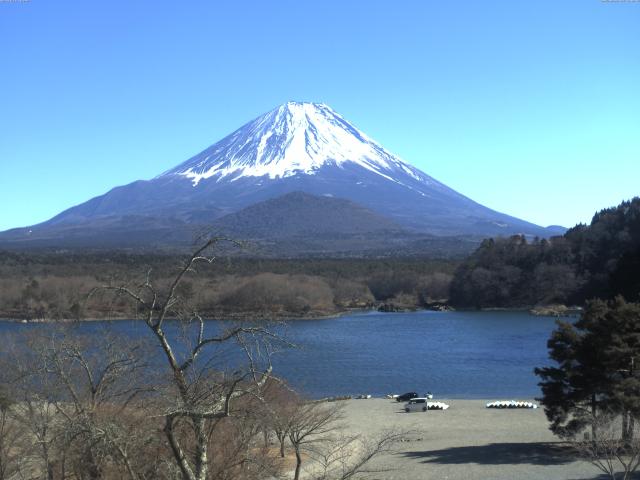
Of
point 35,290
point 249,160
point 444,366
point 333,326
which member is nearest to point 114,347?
point 444,366

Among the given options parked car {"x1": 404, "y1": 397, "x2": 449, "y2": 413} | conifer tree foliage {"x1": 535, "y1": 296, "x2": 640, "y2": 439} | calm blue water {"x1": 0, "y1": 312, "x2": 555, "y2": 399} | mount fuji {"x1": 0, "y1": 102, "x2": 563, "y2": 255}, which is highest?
mount fuji {"x1": 0, "y1": 102, "x2": 563, "y2": 255}

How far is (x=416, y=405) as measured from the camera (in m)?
19.7

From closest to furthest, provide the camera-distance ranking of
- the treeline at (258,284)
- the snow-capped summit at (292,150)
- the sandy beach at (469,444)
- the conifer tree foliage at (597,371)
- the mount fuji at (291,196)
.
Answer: the sandy beach at (469,444) < the conifer tree foliage at (597,371) < the treeline at (258,284) < the mount fuji at (291,196) < the snow-capped summit at (292,150)

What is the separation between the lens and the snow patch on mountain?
155 m

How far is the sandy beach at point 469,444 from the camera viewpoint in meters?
12.3

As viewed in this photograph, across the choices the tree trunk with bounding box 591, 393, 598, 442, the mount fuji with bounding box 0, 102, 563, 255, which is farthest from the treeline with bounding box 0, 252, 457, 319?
the mount fuji with bounding box 0, 102, 563, 255

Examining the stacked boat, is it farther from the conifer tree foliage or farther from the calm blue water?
the conifer tree foliage

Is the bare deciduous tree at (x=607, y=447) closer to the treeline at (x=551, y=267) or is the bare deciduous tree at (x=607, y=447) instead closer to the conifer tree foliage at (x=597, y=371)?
the conifer tree foliage at (x=597, y=371)

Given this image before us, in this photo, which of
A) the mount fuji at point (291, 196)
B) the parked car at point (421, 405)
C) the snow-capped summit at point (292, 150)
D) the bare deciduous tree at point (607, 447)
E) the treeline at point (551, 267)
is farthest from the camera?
the snow-capped summit at point (292, 150)

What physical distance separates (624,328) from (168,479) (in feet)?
31.0

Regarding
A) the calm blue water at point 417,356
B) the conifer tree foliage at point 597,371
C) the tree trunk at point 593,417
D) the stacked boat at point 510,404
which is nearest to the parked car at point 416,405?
the stacked boat at point 510,404

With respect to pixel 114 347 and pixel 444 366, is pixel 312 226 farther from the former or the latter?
pixel 114 347

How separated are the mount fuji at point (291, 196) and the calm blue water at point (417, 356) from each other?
67.9 meters

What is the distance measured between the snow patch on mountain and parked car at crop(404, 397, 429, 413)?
433 feet
